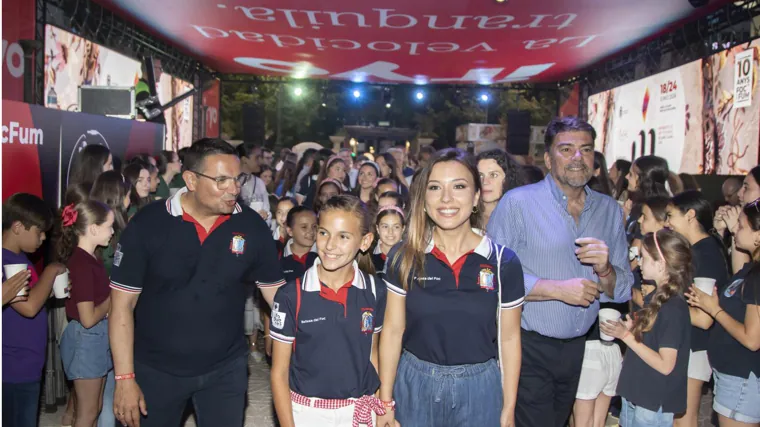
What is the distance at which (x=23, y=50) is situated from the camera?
8.52 m

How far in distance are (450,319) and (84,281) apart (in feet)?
7.99

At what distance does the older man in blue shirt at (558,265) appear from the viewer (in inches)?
129

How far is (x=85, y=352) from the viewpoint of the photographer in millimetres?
3852

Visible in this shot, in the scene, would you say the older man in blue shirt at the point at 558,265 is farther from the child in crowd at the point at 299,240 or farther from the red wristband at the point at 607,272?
Answer: the child in crowd at the point at 299,240

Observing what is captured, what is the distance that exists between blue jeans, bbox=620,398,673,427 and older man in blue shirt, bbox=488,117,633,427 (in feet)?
1.40

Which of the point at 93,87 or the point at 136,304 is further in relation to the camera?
the point at 93,87

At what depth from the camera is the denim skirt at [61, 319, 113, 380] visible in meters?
3.85

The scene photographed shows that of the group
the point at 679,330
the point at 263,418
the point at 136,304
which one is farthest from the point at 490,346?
the point at 263,418

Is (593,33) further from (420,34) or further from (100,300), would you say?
(100,300)

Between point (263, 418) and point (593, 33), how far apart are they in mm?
9563

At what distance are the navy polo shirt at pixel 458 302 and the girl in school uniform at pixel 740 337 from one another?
1.61 m

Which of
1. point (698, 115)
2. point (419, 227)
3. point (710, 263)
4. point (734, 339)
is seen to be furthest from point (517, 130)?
point (419, 227)

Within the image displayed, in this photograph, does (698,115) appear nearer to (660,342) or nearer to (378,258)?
(378,258)

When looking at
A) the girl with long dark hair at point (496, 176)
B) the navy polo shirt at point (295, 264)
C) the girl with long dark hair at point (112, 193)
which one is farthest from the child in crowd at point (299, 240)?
the girl with long dark hair at point (496, 176)
